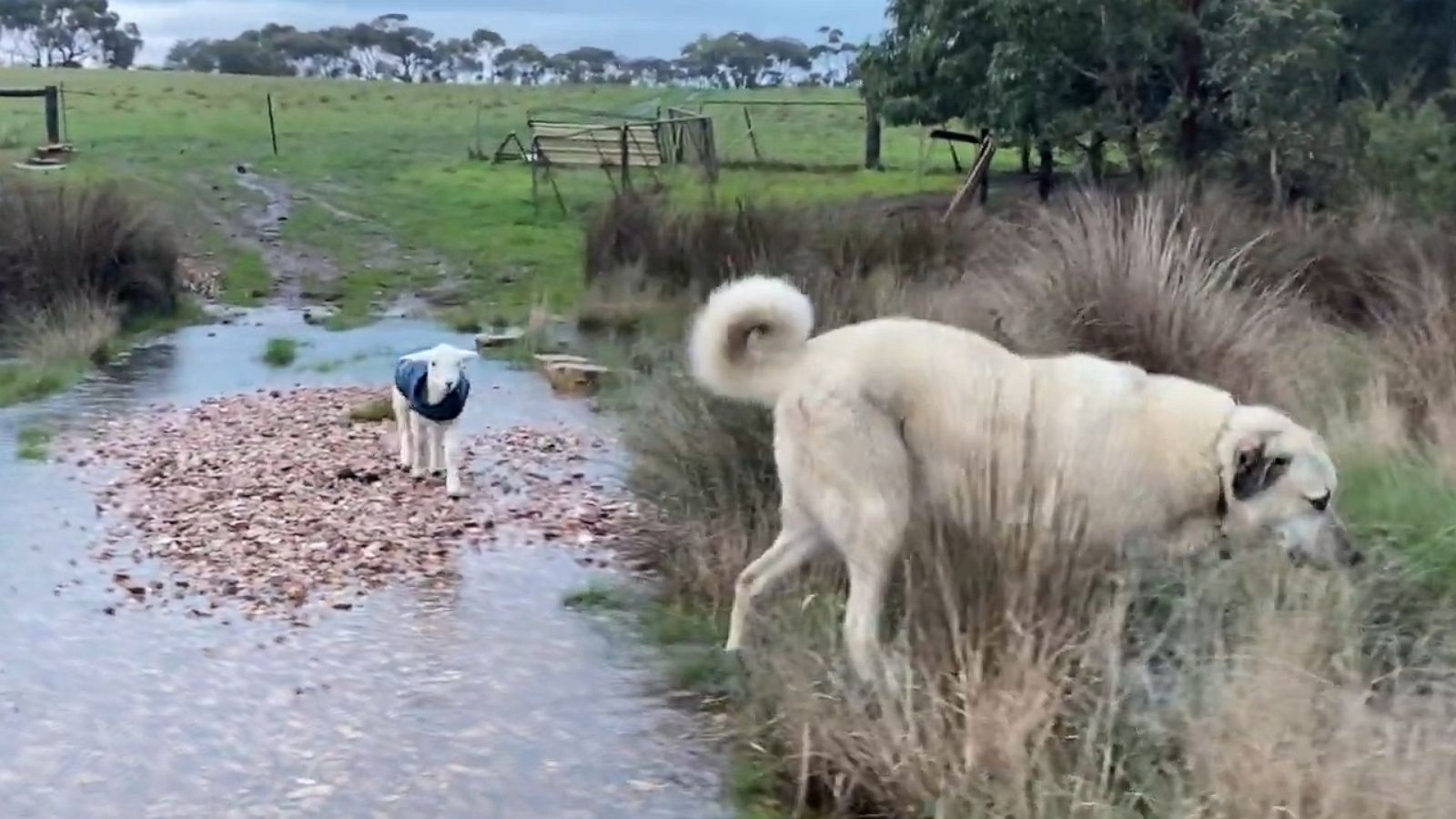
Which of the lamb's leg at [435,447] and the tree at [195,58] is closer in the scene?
the lamb's leg at [435,447]

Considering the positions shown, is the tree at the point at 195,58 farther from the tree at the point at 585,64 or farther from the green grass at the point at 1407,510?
the green grass at the point at 1407,510

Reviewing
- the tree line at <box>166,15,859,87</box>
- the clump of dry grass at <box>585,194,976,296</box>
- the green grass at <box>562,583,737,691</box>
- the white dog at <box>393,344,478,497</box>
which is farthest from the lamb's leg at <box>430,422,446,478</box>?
the tree line at <box>166,15,859,87</box>

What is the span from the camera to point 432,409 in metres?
10.6

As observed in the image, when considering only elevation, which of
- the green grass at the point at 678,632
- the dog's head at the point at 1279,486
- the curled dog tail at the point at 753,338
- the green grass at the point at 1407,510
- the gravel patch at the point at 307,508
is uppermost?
the curled dog tail at the point at 753,338

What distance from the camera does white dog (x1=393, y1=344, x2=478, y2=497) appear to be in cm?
1063

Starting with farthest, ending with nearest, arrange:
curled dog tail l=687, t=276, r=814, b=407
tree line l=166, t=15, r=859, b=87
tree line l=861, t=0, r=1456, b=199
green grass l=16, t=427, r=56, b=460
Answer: tree line l=166, t=15, r=859, b=87, tree line l=861, t=0, r=1456, b=199, green grass l=16, t=427, r=56, b=460, curled dog tail l=687, t=276, r=814, b=407

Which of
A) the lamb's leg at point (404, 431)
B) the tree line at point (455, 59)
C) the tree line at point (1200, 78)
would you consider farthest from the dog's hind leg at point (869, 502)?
the tree line at point (455, 59)

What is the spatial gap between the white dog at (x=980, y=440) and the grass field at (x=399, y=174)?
14.5 meters

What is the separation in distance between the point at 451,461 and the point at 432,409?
34 cm

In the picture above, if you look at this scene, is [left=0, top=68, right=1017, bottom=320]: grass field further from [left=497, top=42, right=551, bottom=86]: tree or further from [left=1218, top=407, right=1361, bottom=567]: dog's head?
[left=497, top=42, right=551, bottom=86]: tree

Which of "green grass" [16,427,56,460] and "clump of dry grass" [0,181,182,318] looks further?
"clump of dry grass" [0,181,182,318]

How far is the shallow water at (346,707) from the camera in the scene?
619cm

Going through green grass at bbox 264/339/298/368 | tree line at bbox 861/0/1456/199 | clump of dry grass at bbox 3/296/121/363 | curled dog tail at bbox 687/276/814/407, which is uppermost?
tree line at bbox 861/0/1456/199

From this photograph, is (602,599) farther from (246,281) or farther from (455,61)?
(455,61)
